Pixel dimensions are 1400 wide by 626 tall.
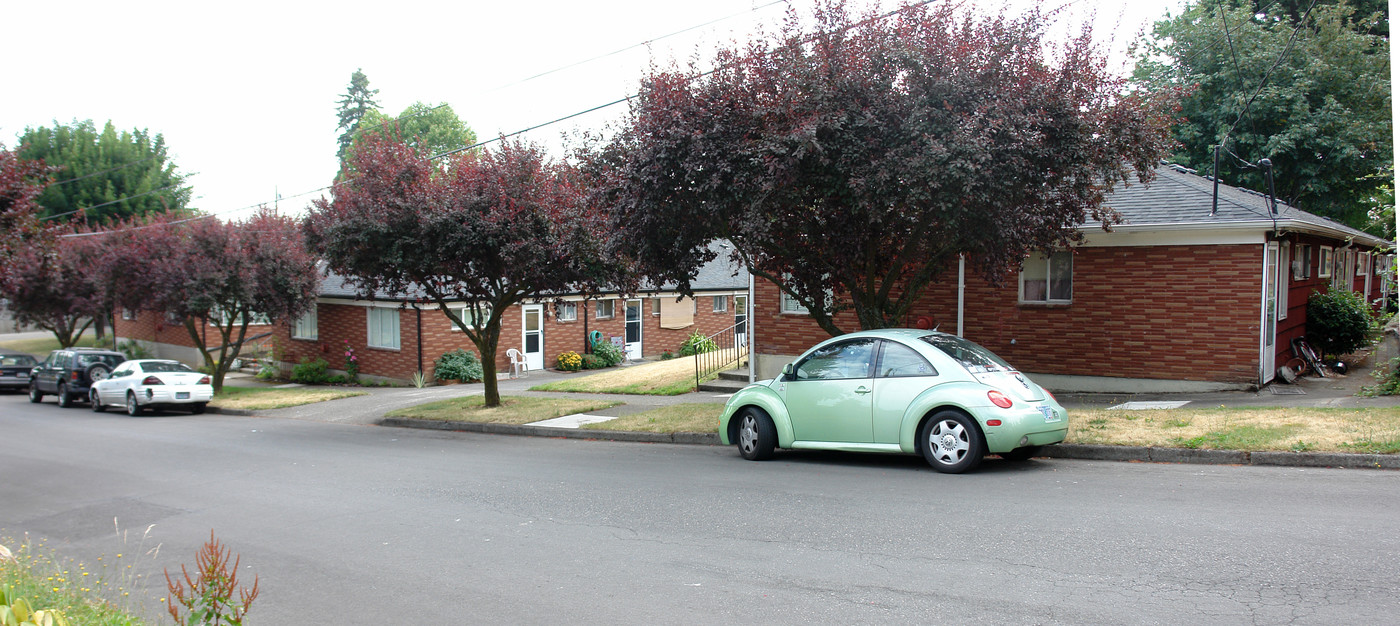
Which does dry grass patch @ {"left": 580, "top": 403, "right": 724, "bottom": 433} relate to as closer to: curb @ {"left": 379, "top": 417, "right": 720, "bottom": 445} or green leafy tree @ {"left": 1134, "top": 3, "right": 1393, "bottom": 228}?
curb @ {"left": 379, "top": 417, "right": 720, "bottom": 445}

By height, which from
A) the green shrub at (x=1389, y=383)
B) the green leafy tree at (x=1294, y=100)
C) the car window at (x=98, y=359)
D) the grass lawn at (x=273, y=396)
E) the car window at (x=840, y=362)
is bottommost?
the grass lawn at (x=273, y=396)

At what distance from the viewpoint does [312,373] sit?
2786cm

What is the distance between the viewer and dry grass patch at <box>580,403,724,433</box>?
13172mm

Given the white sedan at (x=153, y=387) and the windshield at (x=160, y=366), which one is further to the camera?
the windshield at (x=160, y=366)

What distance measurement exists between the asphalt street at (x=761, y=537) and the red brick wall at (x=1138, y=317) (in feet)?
20.4

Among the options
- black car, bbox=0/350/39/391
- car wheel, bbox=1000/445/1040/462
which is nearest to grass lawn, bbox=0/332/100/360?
black car, bbox=0/350/39/391

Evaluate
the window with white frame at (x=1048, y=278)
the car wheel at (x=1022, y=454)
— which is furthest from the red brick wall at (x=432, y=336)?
the car wheel at (x=1022, y=454)

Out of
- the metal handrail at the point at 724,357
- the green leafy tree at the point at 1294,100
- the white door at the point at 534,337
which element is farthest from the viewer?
the white door at the point at 534,337

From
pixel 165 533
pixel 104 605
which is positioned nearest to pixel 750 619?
pixel 104 605

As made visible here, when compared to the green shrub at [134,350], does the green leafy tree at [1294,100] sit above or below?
above

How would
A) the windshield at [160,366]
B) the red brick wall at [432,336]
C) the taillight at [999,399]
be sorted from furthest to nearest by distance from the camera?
the red brick wall at [432,336]
the windshield at [160,366]
the taillight at [999,399]

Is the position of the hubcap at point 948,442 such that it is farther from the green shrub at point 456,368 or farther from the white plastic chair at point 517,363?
the white plastic chair at point 517,363

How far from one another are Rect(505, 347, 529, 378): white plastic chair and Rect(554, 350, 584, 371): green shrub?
1113 millimetres

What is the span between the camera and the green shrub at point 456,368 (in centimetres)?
2522
